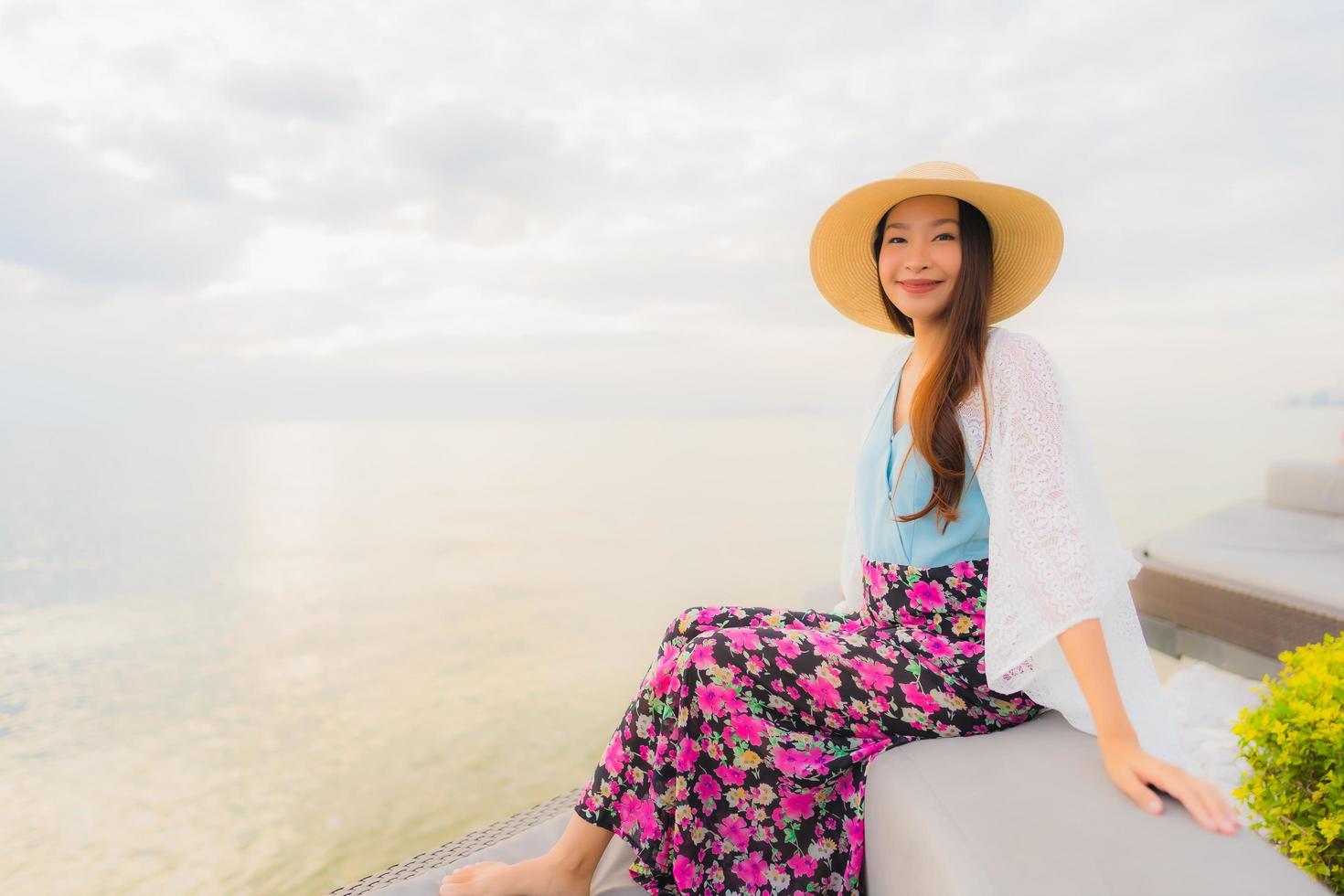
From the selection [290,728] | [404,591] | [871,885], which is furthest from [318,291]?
[871,885]

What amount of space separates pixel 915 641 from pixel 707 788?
1.53ft

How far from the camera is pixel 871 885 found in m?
1.30

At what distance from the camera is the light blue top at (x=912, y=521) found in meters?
1.44

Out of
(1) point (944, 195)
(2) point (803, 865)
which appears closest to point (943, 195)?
(1) point (944, 195)

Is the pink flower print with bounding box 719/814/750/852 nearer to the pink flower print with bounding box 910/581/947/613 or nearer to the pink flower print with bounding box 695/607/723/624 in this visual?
the pink flower print with bounding box 695/607/723/624

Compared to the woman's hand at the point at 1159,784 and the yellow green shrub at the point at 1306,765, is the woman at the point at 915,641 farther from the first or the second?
the yellow green shrub at the point at 1306,765

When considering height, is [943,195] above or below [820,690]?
above

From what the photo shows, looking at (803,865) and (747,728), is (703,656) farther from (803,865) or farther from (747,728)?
(803,865)

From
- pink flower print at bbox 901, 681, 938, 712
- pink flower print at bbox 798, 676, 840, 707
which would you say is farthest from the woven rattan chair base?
pink flower print at bbox 901, 681, 938, 712

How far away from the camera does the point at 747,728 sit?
138cm

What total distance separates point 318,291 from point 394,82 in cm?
723

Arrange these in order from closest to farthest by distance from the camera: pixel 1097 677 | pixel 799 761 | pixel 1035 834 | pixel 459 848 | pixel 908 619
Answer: pixel 1035 834
pixel 1097 677
pixel 799 761
pixel 908 619
pixel 459 848

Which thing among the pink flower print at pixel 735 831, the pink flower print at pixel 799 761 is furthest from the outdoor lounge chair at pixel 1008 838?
the pink flower print at pixel 735 831

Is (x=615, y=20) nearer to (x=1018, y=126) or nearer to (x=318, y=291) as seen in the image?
(x=1018, y=126)
